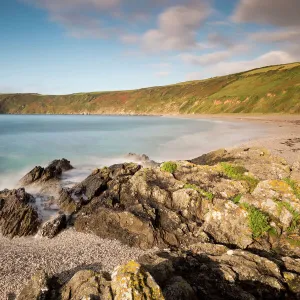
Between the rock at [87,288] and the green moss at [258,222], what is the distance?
8.37 metres

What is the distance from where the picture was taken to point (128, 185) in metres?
16.9

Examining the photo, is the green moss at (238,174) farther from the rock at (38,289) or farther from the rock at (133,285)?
the rock at (38,289)

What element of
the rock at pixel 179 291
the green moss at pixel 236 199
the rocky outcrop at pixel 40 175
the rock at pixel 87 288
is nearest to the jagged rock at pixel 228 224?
the green moss at pixel 236 199

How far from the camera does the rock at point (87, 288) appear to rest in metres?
6.26

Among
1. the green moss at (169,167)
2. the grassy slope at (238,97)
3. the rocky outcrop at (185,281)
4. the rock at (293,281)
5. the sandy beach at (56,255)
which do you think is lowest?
the sandy beach at (56,255)

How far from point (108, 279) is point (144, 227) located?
6243mm

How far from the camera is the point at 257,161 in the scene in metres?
20.0

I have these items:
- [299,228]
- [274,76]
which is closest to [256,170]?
[299,228]

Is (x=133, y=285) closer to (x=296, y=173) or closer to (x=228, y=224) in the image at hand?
(x=228, y=224)

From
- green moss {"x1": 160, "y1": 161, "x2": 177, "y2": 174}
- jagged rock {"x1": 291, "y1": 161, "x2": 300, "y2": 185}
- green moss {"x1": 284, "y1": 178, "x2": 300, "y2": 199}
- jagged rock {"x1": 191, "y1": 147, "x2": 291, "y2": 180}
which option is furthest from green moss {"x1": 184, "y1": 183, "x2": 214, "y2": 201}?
jagged rock {"x1": 291, "y1": 161, "x2": 300, "y2": 185}

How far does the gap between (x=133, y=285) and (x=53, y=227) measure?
959 cm

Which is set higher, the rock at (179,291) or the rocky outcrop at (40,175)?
the rock at (179,291)

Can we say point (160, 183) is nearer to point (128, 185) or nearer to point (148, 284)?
point (128, 185)

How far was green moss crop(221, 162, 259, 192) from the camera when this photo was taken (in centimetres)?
1593
